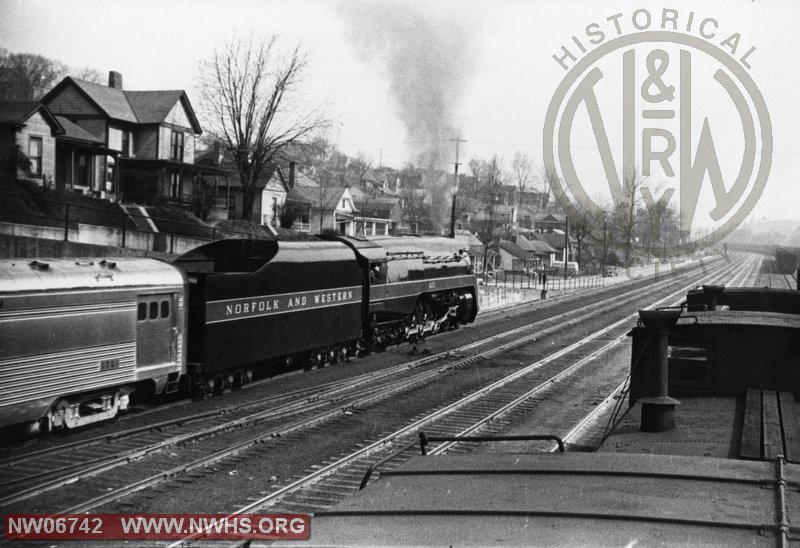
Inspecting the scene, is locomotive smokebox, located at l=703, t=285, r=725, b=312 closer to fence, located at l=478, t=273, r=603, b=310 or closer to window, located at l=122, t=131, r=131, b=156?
fence, located at l=478, t=273, r=603, b=310

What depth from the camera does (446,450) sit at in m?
12.2

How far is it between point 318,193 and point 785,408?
65402 mm

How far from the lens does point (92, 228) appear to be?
998 inches

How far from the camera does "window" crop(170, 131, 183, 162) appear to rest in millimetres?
45281

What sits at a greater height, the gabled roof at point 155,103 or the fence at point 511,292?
the gabled roof at point 155,103

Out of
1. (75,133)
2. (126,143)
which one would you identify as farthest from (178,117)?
(75,133)

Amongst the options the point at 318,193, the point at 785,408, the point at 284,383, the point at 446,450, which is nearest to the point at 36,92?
the point at 318,193

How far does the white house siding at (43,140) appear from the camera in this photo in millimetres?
32625

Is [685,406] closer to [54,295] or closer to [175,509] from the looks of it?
[175,509]

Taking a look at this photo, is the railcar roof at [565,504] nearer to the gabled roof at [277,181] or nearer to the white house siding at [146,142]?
the white house siding at [146,142]

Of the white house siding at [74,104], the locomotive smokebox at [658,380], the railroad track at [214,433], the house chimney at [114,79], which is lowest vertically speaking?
the railroad track at [214,433]

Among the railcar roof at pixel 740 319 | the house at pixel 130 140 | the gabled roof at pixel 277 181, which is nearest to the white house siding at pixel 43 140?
the house at pixel 130 140

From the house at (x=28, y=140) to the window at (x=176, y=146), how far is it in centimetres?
1070

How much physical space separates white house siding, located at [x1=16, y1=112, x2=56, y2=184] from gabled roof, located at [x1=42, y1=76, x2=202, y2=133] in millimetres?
7546
